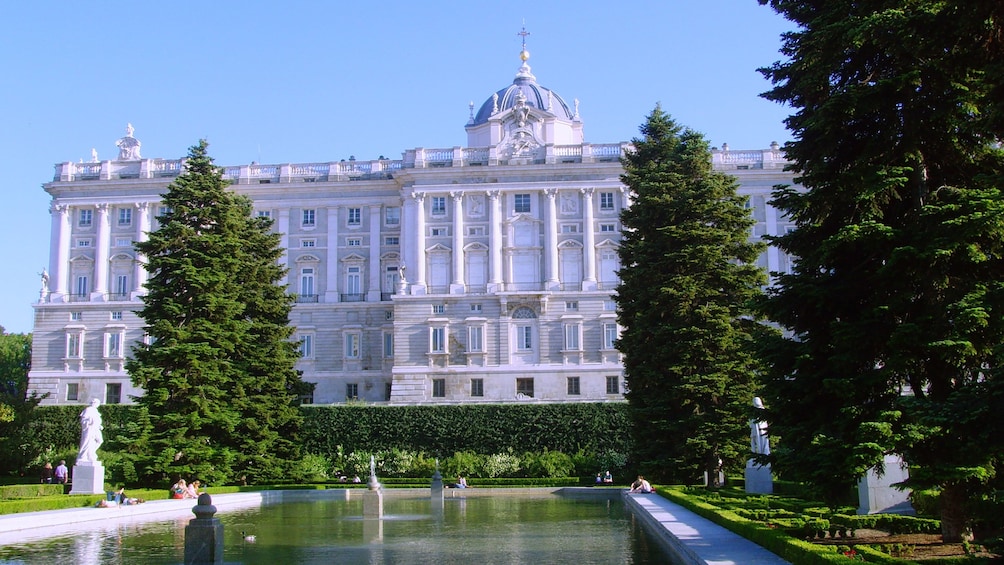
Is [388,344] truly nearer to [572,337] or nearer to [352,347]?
[352,347]

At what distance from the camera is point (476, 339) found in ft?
198

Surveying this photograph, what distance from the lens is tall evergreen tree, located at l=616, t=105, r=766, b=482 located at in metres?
30.4

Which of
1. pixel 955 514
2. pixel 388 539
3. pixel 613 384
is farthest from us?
pixel 613 384

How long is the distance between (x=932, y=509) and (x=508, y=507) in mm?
Result: 13617

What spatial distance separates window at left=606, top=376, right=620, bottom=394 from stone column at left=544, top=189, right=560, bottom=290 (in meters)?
Result: 6.54

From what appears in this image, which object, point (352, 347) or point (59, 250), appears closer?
point (352, 347)

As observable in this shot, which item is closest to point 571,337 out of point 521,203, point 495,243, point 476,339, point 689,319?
point 476,339

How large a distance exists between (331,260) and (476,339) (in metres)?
12.3

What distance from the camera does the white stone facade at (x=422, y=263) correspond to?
198 ft

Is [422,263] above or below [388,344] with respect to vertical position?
above

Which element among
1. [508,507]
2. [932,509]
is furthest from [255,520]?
[932,509]

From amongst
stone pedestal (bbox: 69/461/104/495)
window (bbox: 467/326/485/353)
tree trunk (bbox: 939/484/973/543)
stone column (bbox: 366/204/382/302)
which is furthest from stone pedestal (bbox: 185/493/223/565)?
stone column (bbox: 366/204/382/302)

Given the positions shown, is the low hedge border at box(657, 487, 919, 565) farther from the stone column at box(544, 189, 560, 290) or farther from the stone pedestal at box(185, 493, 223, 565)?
the stone column at box(544, 189, 560, 290)

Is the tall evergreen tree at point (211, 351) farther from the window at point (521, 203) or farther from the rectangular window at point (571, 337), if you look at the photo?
the window at point (521, 203)
